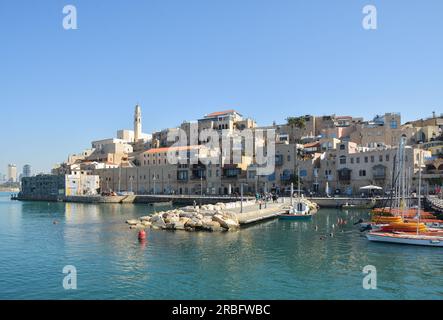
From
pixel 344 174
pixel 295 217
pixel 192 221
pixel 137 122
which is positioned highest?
pixel 137 122

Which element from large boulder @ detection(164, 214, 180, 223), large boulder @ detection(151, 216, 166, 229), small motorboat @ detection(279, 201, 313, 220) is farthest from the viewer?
small motorboat @ detection(279, 201, 313, 220)

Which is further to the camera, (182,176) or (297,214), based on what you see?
(182,176)

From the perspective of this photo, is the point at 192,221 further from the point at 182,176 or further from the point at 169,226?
the point at 182,176

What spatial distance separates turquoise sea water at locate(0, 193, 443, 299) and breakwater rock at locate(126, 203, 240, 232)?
2642 mm

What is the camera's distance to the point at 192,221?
45844 millimetres

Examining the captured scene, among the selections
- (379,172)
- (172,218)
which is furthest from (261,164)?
(172,218)

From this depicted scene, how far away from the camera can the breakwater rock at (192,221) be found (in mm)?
44688

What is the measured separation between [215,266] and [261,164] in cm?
7245

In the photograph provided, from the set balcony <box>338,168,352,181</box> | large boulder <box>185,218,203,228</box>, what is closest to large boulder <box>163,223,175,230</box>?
large boulder <box>185,218,203,228</box>

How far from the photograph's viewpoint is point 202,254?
31.3 m

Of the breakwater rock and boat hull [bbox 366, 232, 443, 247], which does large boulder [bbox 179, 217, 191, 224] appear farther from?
boat hull [bbox 366, 232, 443, 247]

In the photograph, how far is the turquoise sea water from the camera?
21750 millimetres

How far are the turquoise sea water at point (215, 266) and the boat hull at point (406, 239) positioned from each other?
2.75ft
